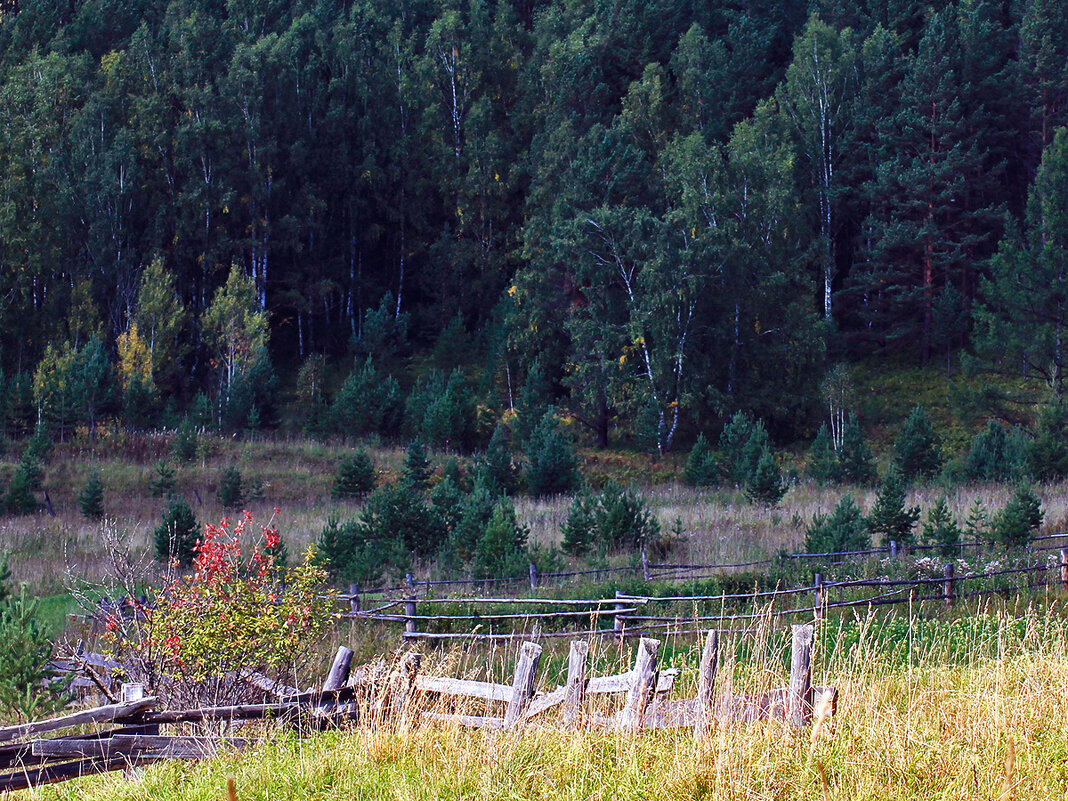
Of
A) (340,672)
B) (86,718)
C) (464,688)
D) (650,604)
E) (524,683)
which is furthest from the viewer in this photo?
(650,604)

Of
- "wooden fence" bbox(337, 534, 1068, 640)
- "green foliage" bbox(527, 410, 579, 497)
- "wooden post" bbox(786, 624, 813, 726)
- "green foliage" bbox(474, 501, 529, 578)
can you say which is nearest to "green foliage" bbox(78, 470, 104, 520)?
"green foliage" bbox(527, 410, 579, 497)

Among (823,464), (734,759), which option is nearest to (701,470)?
(823,464)

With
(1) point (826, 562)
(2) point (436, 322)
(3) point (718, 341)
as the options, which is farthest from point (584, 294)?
(1) point (826, 562)

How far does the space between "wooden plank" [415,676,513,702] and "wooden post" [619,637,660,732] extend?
38.2 inches

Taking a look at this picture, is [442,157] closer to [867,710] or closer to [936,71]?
[936,71]

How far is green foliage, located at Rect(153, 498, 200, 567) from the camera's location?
19.4m

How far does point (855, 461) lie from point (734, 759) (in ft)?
79.6

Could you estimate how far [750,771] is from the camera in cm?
570

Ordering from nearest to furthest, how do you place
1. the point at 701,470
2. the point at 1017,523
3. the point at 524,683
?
1. the point at 524,683
2. the point at 1017,523
3. the point at 701,470

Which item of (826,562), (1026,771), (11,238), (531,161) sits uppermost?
(531,161)

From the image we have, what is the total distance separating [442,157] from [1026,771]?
46.4 metres

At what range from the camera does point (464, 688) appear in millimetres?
7770

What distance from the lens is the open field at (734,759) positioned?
18.6ft

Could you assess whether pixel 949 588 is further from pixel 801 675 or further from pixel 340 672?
pixel 340 672
